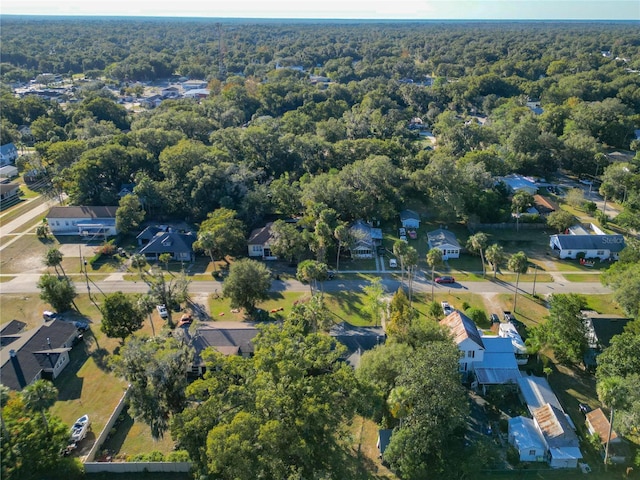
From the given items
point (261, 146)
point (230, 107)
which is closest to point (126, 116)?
point (230, 107)

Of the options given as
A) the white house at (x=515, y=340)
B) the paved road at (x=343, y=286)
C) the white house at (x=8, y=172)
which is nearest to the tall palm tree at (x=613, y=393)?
the white house at (x=515, y=340)

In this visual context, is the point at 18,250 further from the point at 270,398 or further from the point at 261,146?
the point at 270,398

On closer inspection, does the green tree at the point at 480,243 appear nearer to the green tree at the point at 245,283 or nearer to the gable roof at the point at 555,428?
the gable roof at the point at 555,428

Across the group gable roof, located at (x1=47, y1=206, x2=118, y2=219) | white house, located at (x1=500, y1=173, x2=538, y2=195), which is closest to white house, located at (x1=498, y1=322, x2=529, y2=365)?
white house, located at (x1=500, y1=173, x2=538, y2=195)

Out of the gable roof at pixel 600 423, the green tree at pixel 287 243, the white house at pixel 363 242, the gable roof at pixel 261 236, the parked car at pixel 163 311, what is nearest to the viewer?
the gable roof at pixel 600 423

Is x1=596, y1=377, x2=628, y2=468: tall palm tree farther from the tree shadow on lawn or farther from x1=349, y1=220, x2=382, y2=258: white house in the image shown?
x1=349, y1=220, x2=382, y2=258: white house
